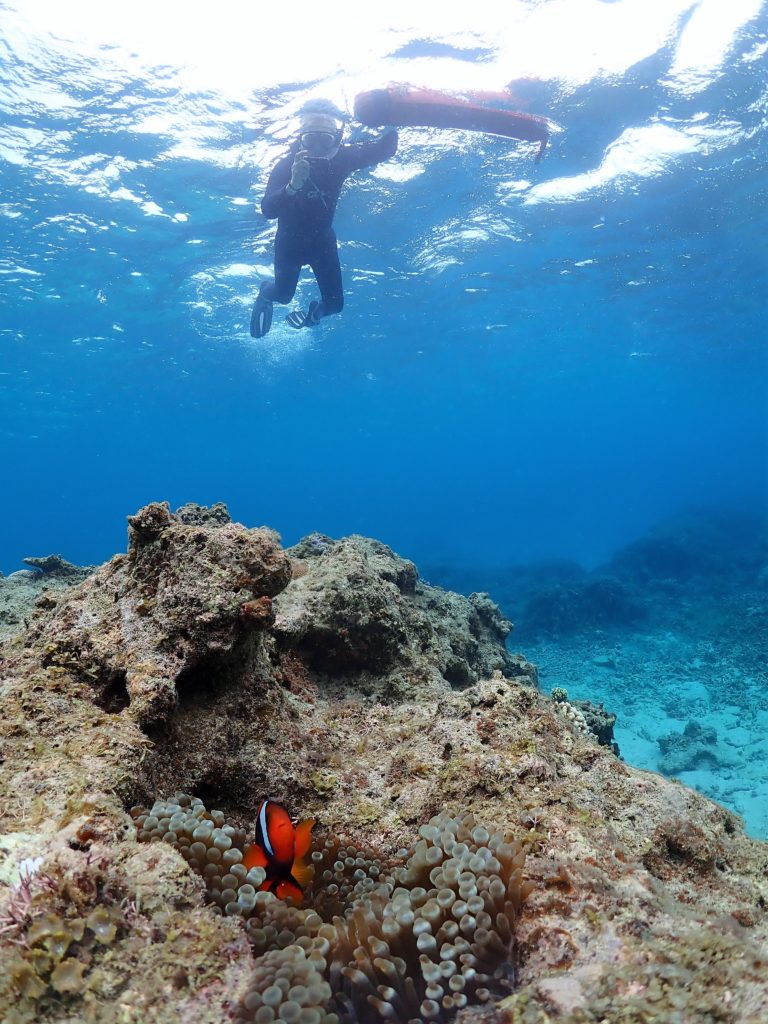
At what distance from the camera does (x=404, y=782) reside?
10.00ft

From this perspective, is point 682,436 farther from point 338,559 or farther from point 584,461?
point 338,559

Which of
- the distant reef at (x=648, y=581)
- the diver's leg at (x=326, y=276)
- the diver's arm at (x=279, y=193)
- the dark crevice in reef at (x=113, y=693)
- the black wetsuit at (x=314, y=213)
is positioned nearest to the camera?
the dark crevice in reef at (x=113, y=693)

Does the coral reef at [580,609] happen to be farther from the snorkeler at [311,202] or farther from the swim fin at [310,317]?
the snorkeler at [311,202]

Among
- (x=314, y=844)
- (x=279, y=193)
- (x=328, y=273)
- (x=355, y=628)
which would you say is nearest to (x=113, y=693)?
(x=314, y=844)

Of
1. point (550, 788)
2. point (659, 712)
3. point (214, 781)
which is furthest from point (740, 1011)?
point (659, 712)

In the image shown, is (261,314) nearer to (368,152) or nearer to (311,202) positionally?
(311,202)

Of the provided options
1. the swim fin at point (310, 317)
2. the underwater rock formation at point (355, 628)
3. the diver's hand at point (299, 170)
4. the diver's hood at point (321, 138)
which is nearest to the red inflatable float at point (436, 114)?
the diver's hood at point (321, 138)

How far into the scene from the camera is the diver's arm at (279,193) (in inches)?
396

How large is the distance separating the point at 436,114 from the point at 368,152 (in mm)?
1406

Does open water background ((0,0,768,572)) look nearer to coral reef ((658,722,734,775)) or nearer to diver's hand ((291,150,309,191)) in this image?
diver's hand ((291,150,309,191))

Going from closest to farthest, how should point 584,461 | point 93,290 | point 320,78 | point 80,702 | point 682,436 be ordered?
point 80,702 → point 320,78 → point 93,290 → point 682,436 → point 584,461

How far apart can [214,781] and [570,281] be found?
24.8 meters

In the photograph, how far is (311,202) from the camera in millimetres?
10461

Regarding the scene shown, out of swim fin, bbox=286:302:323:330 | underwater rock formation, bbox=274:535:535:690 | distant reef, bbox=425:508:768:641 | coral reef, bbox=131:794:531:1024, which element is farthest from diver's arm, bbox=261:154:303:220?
distant reef, bbox=425:508:768:641
